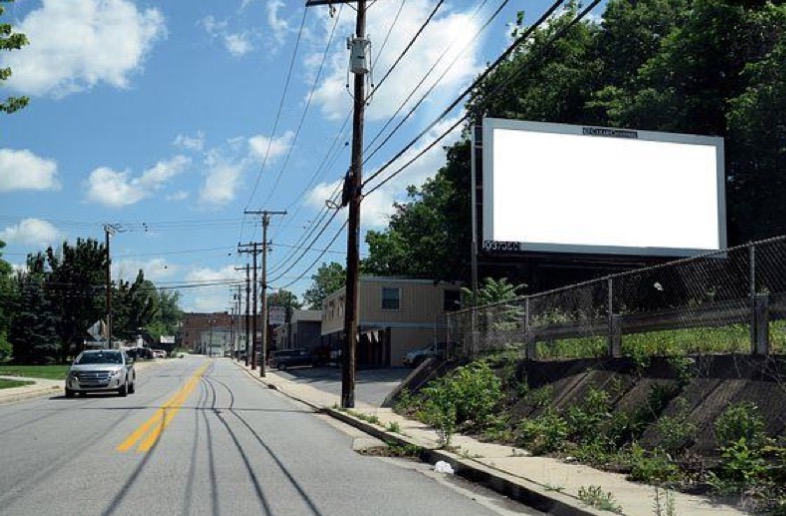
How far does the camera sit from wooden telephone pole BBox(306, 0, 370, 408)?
69.4 ft

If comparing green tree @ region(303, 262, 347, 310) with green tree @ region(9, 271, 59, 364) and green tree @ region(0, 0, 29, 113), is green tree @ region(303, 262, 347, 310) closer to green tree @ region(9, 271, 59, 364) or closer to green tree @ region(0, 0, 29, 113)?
green tree @ region(9, 271, 59, 364)

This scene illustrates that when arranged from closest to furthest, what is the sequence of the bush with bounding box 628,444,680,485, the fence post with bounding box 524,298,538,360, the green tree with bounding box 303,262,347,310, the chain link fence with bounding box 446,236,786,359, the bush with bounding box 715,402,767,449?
the bush with bounding box 715,402,767,449 < the bush with bounding box 628,444,680,485 < the chain link fence with bounding box 446,236,786,359 < the fence post with bounding box 524,298,538,360 < the green tree with bounding box 303,262,347,310

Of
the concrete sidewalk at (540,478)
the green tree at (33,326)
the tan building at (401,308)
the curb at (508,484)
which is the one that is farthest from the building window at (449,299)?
the curb at (508,484)

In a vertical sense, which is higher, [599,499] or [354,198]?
[354,198]

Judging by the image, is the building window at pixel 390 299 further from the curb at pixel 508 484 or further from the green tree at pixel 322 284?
the green tree at pixel 322 284

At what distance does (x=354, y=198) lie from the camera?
2177cm

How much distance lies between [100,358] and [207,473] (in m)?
18.9

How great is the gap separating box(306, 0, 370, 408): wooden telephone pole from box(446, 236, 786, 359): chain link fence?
18.5 feet

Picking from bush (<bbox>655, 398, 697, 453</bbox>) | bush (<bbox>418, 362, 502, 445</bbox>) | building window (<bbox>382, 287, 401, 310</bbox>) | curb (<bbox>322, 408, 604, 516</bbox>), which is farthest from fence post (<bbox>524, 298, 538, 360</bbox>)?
building window (<bbox>382, 287, 401, 310</bbox>)

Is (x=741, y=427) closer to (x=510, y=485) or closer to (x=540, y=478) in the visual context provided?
(x=540, y=478)

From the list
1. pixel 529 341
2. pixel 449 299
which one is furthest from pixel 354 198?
pixel 449 299

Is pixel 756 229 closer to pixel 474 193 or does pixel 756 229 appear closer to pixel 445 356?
pixel 474 193

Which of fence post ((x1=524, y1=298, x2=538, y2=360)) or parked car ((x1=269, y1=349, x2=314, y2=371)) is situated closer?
fence post ((x1=524, y1=298, x2=538, y2=360))

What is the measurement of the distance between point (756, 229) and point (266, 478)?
26.0 meters
